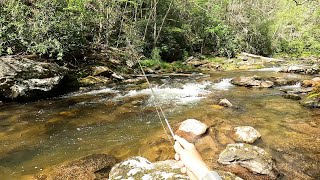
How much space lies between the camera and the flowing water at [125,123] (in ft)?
19.7

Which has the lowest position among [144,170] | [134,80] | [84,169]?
[134,80]

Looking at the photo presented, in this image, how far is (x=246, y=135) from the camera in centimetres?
678

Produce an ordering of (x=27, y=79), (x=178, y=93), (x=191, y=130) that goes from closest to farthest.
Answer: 1. (x=191, y=130)
2. (x=27, y=79)
3. (x=178, y=93)

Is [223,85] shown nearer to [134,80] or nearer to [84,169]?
[134,80]

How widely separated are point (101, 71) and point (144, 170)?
36.0 ft

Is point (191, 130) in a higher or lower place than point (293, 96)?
higher

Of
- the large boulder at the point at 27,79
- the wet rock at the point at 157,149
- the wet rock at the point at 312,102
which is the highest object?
the large boulder at the point at 27,79

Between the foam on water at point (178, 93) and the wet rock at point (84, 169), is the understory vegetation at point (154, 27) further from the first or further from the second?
the wet rock at point (84, 169)

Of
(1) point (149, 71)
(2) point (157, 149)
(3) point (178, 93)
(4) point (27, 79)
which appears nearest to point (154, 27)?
(1) point (149, 71)

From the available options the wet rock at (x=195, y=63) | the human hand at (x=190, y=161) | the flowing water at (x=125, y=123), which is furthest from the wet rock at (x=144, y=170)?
the wet rock at (x=195, y=63)

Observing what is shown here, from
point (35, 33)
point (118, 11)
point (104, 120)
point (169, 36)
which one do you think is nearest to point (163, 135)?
point (104, 120)

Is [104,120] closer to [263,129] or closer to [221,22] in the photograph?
[263,129]

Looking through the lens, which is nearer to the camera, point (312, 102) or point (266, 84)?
point (312, 102)

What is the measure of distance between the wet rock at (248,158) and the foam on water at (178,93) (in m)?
5.35
